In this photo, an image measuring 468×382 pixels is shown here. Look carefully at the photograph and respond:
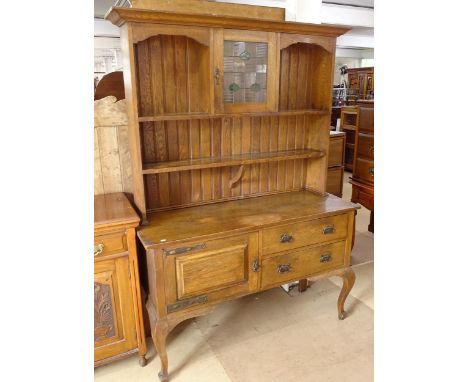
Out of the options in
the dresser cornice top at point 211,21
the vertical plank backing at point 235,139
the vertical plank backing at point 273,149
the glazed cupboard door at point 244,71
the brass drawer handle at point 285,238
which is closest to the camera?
the dresser cornice top at point 211,21

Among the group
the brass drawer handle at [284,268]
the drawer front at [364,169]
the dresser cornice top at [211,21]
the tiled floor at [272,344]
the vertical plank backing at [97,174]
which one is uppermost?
the dresser cornice top at [211,21]

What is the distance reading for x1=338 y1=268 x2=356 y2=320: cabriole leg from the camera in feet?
7.24

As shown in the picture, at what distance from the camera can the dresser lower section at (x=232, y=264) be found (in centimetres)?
170

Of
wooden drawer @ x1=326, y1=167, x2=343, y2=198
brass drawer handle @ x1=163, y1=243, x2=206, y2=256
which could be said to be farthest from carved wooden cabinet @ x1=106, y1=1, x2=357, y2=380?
wooden drawer @ x1=326, y1=167, x2=343, y2=198

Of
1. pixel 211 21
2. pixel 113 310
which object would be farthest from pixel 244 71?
pixel 113 310

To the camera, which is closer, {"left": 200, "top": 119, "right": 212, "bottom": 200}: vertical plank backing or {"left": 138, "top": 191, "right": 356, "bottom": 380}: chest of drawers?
{"left": 138, "top": 191, "right": 356, "bottom": 380}: chest of drawers

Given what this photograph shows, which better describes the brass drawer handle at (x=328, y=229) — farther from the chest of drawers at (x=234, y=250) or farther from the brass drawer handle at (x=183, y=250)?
the brass drawer handle at (x=183, y=250)

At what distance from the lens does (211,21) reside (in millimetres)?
1713

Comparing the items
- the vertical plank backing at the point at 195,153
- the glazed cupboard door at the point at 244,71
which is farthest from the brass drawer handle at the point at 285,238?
the glazed cupboard door at the point at 244,71

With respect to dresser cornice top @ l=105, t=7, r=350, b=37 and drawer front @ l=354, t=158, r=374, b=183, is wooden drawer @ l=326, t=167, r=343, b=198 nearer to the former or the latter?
drawer front @ l=354, t=158, r=374, b=183

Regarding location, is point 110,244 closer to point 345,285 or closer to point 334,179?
point 345,285

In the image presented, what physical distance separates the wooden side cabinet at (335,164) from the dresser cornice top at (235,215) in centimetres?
197
